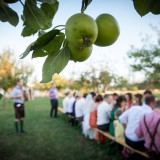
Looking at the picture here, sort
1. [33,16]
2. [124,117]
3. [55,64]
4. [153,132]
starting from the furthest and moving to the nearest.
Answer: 1. [124,117]
2. [153,132]
3. [33,16]
4. [55,64]

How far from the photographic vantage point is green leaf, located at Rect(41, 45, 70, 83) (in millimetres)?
562

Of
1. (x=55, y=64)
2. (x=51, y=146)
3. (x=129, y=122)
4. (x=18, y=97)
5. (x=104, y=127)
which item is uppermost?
(x=55, y=64)

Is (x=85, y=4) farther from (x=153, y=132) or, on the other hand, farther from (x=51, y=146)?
(x=51, y=146)

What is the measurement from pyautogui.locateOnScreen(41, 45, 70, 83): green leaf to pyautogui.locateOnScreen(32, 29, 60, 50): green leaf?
0.12 ft

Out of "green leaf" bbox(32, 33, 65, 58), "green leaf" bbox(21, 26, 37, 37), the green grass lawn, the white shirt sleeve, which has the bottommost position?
the green grass lawn

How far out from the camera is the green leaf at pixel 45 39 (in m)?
0.56

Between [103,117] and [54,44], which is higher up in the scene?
[54,44]

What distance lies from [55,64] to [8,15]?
33 centimetres

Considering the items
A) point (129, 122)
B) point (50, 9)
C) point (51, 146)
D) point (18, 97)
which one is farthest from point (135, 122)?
point (18, 97)

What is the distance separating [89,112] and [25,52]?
5.94 meters

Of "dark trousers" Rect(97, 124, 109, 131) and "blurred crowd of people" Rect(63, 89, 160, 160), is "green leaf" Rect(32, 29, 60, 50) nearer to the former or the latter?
"blurred crowd of people" Rect(63, 89, 160, 160)

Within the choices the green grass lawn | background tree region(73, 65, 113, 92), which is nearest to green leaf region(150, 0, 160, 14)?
the green grass lawn

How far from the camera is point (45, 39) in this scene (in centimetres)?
57

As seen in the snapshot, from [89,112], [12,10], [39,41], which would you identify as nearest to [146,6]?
[39,41]
